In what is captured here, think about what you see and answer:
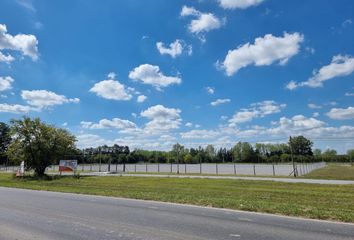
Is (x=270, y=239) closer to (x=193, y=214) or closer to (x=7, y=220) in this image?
(x=193, y=214)

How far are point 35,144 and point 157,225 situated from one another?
34074 mm

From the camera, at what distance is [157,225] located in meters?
8.33

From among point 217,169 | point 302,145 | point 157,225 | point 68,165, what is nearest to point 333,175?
point 217,169

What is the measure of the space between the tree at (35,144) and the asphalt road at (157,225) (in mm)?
29043

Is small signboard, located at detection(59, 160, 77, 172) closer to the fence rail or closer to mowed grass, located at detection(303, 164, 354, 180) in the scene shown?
the fence rail

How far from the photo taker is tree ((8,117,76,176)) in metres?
38.3

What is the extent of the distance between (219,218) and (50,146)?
34192mm

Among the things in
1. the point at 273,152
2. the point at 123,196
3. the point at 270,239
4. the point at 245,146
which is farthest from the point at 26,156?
the point at 273,152

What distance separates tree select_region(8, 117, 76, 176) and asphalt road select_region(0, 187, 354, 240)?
29043 mm

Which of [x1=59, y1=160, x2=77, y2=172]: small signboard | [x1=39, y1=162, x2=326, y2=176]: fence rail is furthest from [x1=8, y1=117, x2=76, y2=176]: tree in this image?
[x1=39, y1=162, x2=326, y2=176]: fence rail

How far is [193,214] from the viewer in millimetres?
10102

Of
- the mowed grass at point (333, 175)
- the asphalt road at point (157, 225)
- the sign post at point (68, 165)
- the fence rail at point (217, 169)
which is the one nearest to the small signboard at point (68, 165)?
the sign post at point (68, 165)

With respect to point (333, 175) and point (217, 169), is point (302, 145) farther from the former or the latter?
point (333, 175)

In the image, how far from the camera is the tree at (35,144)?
38312 millimetres
